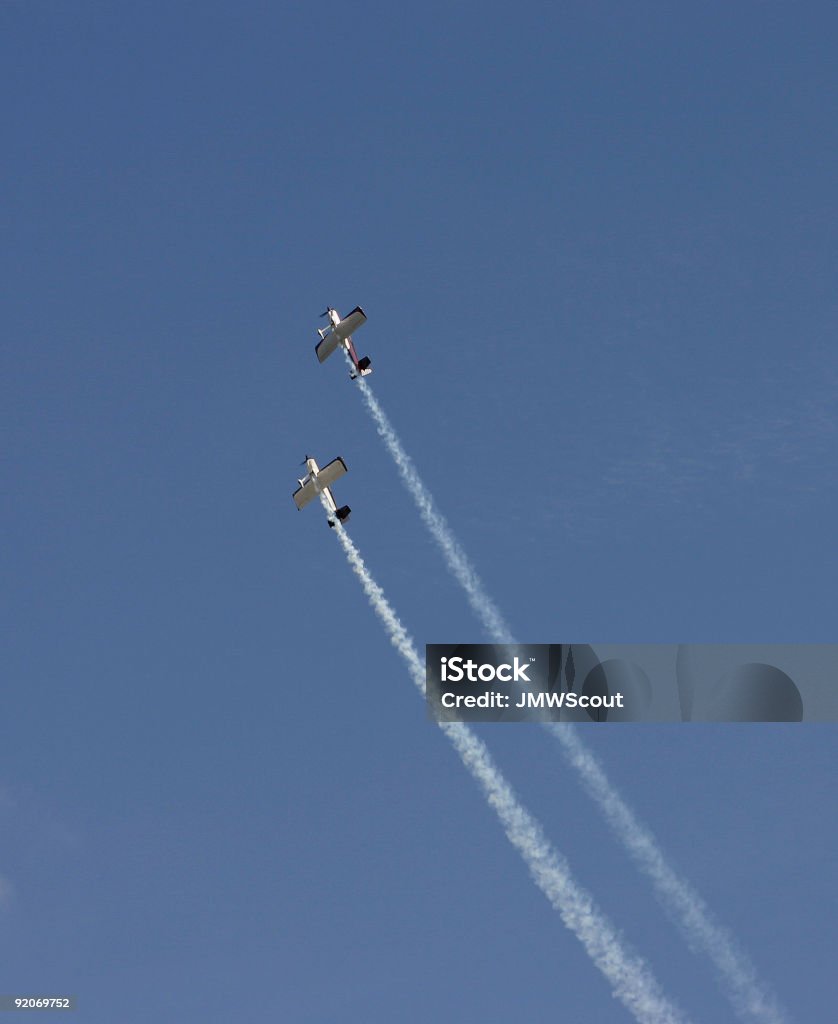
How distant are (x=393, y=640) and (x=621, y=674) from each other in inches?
1213

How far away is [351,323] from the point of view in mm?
169000

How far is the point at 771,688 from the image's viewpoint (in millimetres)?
120500

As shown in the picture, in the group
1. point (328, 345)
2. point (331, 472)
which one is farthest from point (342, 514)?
point (328, 345)

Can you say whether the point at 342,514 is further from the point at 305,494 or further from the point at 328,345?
the point at 328,345

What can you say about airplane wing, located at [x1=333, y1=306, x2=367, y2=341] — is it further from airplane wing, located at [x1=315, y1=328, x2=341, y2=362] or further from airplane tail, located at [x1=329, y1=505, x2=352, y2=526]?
airplane tail, located at [x1=329, y1=505, x2=352, y2=526]

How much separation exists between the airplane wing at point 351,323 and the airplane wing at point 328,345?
0.45 m

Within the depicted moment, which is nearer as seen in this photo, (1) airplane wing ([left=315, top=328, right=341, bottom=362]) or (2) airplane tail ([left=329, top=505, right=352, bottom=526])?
(2) airplane tail ([left=329, top=505, right=352, bottom=526])

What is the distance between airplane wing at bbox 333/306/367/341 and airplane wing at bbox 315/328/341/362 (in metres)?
0.45

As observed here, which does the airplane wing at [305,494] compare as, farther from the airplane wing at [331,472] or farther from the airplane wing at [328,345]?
the airplane wing at [328,345]

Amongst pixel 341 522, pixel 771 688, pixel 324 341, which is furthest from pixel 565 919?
pixel 324 341

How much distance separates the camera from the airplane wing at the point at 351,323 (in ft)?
554

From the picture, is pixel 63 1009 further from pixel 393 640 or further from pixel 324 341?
pixel 324 341

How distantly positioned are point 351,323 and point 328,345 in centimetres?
296

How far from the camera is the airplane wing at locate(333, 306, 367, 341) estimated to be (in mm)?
168750
